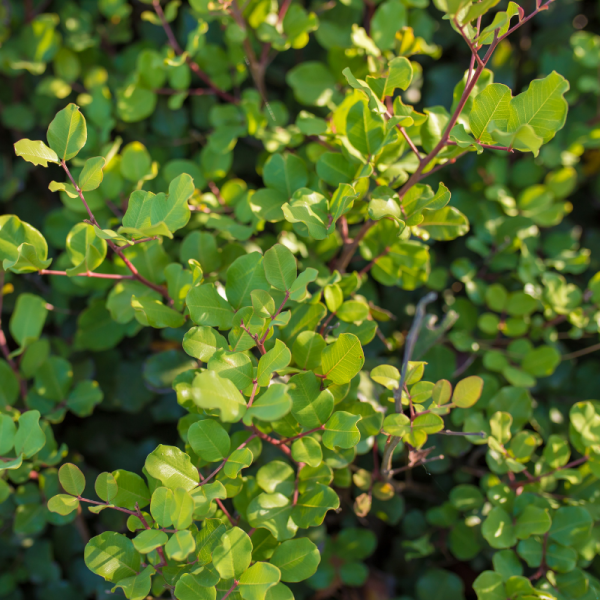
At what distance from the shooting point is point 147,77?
1.10m

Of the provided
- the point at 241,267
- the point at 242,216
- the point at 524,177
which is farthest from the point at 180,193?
the point at 524,177

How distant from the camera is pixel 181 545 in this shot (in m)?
0.55

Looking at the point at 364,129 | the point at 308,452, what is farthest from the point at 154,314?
the point at 364,129

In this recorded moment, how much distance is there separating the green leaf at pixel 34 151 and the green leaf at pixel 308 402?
1.46 ft

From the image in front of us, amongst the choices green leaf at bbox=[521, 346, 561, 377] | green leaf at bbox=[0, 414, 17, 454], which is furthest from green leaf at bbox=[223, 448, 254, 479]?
green leaf at bbox=[521, 346, 561, 377]

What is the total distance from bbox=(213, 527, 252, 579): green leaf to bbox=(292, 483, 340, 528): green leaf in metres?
0.11

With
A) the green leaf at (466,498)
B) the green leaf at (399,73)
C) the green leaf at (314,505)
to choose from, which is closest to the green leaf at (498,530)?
the green leaf at (466,498)

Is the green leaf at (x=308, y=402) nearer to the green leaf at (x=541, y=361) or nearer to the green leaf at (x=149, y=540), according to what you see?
the green leaf at (x=149, y=540)

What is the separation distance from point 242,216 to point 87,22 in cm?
73

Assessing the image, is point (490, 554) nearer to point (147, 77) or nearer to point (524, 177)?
point (524, 177)

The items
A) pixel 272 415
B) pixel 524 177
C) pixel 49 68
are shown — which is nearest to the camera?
pixel 272 415

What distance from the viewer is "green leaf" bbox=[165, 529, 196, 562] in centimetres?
A: 55

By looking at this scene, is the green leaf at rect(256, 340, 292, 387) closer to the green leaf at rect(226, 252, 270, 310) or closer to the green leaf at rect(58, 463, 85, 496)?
the green leaf at rect(226, 252, 270, 310)

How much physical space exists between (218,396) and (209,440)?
168mm
